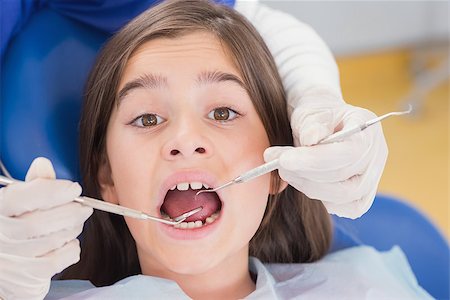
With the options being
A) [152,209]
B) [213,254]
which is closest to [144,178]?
[152,209]

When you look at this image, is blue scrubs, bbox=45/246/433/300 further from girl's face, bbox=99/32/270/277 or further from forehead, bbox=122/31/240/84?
forehead, bbox=122/31/240/84

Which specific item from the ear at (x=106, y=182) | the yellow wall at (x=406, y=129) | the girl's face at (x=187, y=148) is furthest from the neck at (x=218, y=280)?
the yellow wall at (x=406, y=129)

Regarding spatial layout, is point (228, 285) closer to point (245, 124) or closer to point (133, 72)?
point (245, 124)

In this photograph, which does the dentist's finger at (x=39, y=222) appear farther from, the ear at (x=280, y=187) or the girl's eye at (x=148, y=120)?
the ear at (x=280, y=187)

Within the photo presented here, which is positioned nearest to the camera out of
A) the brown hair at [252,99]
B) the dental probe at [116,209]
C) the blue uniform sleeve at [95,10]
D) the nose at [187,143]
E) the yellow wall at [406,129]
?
the dental probe at [116,209]

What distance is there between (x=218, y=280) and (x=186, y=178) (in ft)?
0.76

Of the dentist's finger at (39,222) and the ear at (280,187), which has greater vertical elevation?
the dentist's finger at (39,222)

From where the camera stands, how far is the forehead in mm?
1252

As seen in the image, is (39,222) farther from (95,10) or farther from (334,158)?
(95,10)

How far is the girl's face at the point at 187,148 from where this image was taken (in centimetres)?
121

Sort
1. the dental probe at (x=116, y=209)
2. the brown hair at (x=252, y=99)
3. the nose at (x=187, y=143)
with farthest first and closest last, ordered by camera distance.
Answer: the brown hair at (x=252, y=99) → the nose at (x=187, y=143) → the dental probe at (x=116, y=209)

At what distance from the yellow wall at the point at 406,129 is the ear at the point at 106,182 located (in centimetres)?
145

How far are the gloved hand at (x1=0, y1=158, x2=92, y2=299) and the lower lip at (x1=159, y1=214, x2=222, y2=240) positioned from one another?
145 millimetres

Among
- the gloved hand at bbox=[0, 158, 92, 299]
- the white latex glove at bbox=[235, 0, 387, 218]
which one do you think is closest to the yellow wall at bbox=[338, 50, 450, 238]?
the white latex glove at bbox=[235, 0, 387, 218]
